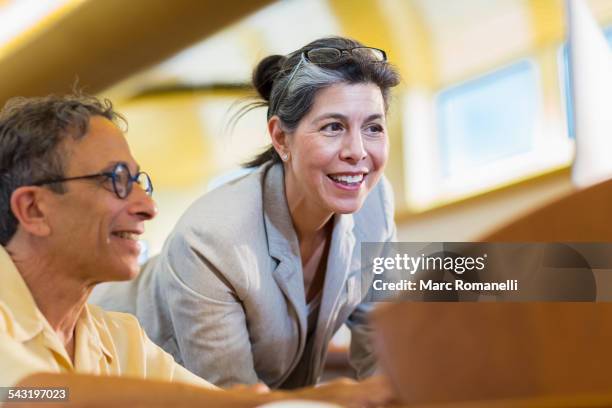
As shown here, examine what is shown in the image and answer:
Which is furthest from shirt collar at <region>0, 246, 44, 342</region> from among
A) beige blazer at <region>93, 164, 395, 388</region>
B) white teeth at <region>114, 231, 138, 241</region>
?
beige blazer at <region>93, 164, 395, 388</region>

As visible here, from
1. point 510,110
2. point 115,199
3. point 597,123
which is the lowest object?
point 115,199

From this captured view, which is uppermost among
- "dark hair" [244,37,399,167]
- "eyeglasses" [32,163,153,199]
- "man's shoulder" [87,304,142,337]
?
"dark hair" [244,37,399,167]

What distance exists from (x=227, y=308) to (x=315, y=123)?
1.05 feet

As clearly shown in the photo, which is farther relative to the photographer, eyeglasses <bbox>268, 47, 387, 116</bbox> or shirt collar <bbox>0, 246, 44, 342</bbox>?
eyeglasses <bbox>268, 47, 387, 116</bbox>

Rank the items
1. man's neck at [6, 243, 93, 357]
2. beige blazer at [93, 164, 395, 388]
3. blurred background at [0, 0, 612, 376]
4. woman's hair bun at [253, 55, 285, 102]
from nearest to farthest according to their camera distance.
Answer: man's neck at [6, 243, 93, 357] → beige blazer at [93, 164, 395, 388] → woman's hair bun at [253, 55, 285, 102] → blurred background at [0, 0, 612, 376]

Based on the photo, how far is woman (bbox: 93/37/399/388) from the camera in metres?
1.33

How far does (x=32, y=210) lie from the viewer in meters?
0.93

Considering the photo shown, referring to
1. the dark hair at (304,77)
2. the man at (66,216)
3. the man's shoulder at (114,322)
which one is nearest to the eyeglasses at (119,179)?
the man at (66,216)

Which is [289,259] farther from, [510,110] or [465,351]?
[510,110]

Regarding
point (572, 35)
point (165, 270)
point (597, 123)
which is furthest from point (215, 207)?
point (572, 35)

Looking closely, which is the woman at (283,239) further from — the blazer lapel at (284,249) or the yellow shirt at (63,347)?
the yellow shirt at (63,347)

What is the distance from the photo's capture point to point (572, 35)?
1.94 meters

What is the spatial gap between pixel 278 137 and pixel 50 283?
24.0 inches

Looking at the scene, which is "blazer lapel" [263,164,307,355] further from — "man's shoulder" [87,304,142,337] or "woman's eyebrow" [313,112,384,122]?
"man's shoulder" [87,304,142,337]
